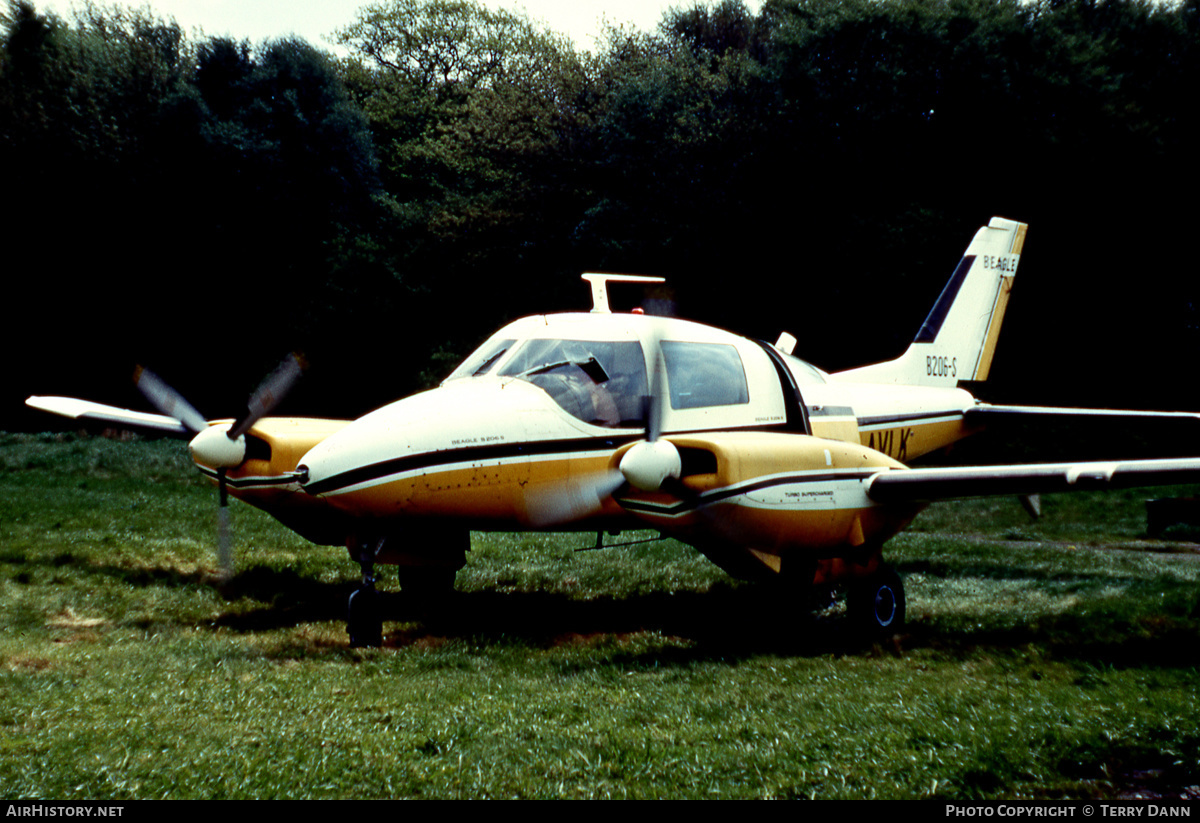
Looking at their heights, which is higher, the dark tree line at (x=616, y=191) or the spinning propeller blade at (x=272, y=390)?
the dark tree line at (x=616, y=191)

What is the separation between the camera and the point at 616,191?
97.7 feet

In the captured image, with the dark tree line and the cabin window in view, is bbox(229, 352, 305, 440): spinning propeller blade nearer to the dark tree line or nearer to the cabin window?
the cabin window

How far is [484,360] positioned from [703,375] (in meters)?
1.95

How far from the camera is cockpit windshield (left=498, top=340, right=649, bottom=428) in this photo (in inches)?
327

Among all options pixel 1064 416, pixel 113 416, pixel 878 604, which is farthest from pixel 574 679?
pixel 1064 416

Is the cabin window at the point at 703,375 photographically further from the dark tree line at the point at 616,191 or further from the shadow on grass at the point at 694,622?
the dark tree line at the point at 616,191

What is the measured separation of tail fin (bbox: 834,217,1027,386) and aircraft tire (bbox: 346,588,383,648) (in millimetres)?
6959

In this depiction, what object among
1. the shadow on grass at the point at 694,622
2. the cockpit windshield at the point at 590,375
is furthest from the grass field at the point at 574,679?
the cockpit windshield at the point at 590,375

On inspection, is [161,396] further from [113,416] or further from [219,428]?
[113,416]

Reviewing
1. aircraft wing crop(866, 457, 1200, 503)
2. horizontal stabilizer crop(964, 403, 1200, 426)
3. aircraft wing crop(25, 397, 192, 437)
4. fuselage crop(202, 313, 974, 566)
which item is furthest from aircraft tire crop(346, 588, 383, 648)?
horizontal stabilizer crop(964, 403, 1200, 426)

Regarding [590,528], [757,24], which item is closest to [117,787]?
[590,528]

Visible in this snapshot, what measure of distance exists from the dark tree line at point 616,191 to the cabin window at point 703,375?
16557 millimetres

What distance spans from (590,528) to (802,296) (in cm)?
1958

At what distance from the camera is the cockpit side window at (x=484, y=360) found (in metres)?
8.98
